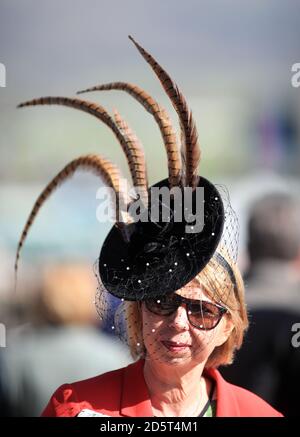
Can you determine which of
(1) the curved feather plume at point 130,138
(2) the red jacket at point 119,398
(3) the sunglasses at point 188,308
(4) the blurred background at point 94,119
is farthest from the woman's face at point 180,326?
(4) the blurred background at point 94,119

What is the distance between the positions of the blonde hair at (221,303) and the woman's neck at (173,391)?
2.9 inches

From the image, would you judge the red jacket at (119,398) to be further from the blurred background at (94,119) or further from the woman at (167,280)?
the blurred background at (94,119)

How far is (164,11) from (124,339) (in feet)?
3.47

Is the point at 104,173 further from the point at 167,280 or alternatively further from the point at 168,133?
the point at 167,280

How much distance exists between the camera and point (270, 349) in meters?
2.40

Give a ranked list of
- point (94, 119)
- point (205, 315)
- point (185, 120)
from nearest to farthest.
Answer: point (185, 120), point (205, 315), point (94, 119)

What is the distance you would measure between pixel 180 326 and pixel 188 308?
5 cm

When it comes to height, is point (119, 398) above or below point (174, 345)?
below

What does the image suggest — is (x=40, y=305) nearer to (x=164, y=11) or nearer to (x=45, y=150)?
(x=45, y=150)

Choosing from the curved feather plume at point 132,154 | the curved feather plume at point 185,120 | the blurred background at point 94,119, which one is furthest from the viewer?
the blurred background at point 94,119

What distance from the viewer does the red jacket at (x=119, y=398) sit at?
169 centimetres

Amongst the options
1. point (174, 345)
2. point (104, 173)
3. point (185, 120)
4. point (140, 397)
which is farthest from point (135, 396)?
point (185, 120)

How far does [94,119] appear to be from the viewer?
2.34 meters
